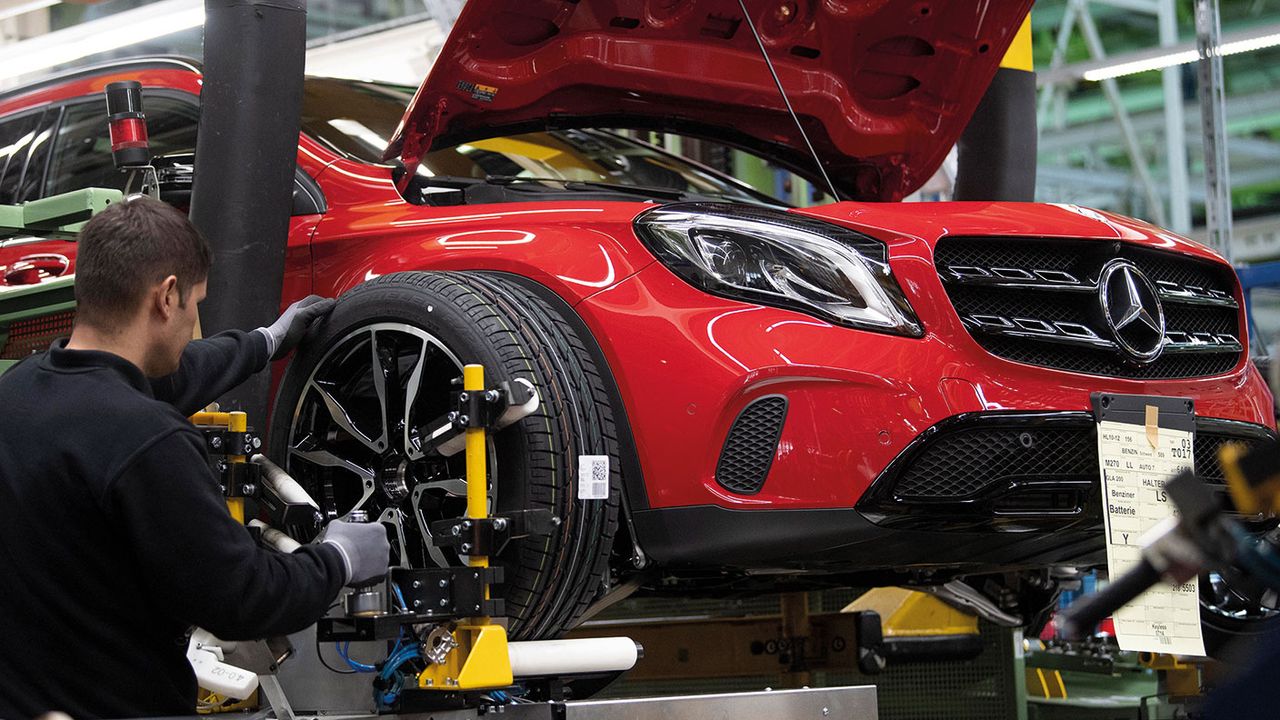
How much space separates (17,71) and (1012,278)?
36.3 feet

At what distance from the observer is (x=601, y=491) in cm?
280

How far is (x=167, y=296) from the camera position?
2.10m

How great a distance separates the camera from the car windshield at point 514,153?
12.4ft

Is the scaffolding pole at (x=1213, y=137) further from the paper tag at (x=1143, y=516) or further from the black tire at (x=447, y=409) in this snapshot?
the black tire at (x=447, y=409)

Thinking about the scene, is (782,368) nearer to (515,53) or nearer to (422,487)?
(422,487)

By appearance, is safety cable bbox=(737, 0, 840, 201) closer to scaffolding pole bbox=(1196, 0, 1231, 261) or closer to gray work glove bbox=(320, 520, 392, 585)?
gray work glove bbox=(320, 520, 392, 585)

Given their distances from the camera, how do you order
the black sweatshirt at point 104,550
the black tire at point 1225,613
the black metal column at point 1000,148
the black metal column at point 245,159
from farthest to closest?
the black metal column at point 1000,148, the black tire at point 1225,613, the black metal column at point 245,159, the black sweatshirt at point 104,550

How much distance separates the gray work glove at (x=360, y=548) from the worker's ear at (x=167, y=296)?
0.43 meters

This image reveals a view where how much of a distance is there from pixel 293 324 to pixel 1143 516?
1754 millimetres

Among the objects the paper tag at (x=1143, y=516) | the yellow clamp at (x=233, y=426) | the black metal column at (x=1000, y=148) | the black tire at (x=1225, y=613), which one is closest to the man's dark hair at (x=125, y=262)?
the yellow clamp at (x=233, y=426)

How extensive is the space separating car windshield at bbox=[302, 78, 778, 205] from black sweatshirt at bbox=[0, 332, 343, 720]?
67.8 inches

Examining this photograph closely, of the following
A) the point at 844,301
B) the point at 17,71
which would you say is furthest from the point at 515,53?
the point at 17,71

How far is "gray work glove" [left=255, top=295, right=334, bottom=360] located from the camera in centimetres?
297

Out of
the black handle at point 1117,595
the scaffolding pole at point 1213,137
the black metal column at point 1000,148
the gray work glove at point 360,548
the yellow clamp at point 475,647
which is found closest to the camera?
the black handle at point 1117,595
